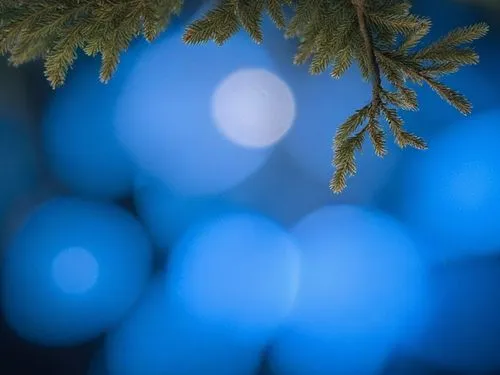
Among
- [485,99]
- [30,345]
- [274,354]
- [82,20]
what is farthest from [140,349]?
[485,99]

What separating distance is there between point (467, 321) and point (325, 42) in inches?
149

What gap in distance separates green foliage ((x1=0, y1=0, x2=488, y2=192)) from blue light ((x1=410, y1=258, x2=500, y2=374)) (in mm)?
3358

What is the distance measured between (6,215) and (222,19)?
12.0ft

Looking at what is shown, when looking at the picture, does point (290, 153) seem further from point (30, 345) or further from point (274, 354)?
point (30, 345)

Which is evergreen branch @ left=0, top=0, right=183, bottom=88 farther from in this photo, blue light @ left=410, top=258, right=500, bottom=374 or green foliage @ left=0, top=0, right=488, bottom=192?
blue light @ left=410, top=258, right=500, bottom=374

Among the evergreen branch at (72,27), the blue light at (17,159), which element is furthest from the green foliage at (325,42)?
the blue light at (17,159)

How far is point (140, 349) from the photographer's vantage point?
14.6 feet

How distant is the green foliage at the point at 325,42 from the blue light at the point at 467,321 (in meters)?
3.36

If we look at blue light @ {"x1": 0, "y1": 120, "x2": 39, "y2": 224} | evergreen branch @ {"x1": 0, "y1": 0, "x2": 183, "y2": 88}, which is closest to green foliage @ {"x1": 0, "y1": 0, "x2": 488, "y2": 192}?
evergreen branch @ {"x1": 0, "y1": 0, "x2": 183, "y2": 88}

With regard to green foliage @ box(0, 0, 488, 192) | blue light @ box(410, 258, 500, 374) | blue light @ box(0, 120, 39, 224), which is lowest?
blue light @ box(410, 258, 500, 374)

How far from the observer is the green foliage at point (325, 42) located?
1413mm

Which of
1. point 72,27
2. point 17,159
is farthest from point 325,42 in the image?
point 17,159

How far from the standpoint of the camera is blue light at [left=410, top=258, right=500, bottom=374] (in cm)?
433

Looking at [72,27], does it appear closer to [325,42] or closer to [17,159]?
[325,42]
